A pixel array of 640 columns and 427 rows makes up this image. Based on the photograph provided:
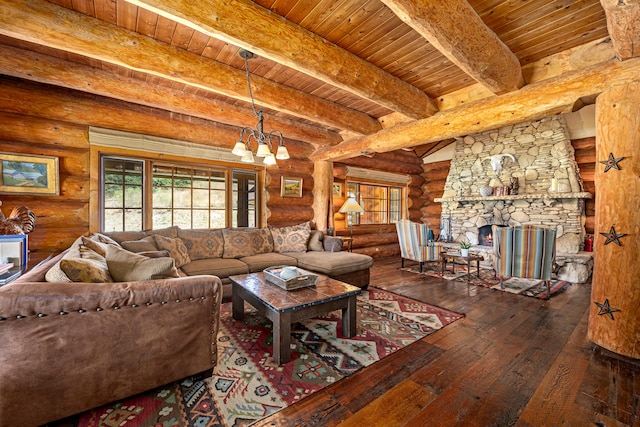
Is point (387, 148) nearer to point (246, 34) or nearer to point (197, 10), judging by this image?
point (246, 34)

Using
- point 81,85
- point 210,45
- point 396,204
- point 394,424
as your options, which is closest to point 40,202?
point 81,85

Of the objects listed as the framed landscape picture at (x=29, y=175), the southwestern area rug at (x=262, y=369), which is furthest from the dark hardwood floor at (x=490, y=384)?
the framed landscape picture at (x=29, y=175)

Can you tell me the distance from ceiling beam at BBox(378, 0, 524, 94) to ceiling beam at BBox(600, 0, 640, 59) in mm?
628

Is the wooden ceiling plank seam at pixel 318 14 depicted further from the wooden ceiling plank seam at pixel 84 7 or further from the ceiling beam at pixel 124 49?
the wooden ceiling plank seam at pixel 84 7

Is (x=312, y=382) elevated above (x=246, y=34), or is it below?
below

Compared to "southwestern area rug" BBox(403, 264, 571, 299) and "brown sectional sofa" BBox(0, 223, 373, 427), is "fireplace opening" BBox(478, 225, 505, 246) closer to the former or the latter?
"southwestern area rug" BBox(403, 264, 571, 299)

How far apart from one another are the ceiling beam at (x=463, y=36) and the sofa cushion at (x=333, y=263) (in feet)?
7.97

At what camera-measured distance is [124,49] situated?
2131 millimetres

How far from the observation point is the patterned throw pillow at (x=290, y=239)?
425cm

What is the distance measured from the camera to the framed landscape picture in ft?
9.50

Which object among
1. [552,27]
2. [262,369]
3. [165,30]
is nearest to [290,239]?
[262,369]

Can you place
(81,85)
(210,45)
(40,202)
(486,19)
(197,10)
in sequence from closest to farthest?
(197,10), (486,19), (210,45), (81,85), (40,202)

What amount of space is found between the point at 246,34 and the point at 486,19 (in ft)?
5.91

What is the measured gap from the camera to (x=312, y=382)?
1.73 m
